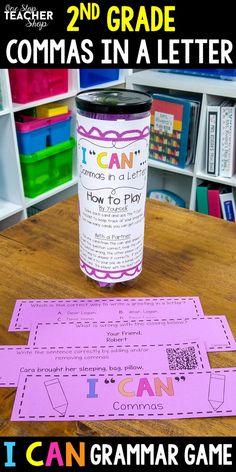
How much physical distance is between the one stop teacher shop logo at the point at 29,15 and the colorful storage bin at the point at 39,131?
318 millimetres

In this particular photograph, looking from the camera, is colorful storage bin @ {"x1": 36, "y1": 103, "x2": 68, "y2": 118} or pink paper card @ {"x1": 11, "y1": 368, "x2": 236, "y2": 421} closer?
pink paper card @ {"x1": 11, "y1": 368, "x2": 236, "y2": 421}

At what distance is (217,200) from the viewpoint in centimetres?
172

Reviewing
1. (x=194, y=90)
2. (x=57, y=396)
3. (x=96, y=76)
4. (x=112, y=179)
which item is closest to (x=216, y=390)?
(x=57, y=396)

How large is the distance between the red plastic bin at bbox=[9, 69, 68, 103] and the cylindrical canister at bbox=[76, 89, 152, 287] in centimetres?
97

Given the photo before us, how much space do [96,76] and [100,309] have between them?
4.67ft

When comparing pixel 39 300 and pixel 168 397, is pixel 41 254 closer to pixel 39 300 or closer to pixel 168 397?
pixel 39 300

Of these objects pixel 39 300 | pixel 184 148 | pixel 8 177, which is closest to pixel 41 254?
pixel 39 300

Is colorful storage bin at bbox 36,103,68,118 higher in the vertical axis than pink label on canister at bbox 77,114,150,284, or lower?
lower

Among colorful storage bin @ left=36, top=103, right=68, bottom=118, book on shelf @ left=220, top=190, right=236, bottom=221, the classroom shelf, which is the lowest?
book on shelf @ left=220, top=190, right=236, bottom=221

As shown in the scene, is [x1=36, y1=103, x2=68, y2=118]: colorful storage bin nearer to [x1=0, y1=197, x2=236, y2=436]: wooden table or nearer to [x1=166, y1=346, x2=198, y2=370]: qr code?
[x1=0, y1=197, x2=236, y2=436]: wooden table

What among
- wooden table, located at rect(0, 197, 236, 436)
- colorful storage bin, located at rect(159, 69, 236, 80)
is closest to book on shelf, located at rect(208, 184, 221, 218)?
colorful storage bin, located at rect(159, 69, 236, 80)

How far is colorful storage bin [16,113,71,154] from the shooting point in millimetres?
1541

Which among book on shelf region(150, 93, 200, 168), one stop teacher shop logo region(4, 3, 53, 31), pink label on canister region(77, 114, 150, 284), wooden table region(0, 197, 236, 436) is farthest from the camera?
book on shelf region(150, 93, 200, 168)

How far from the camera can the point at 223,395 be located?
1.55ft
